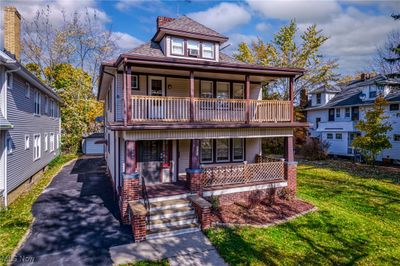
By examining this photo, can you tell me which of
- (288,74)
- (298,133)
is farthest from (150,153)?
(298,133)

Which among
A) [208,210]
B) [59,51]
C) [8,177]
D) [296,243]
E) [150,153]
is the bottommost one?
[296,243]

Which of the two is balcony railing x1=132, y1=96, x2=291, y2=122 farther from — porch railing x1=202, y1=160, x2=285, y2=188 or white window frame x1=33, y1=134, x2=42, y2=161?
white window frame x1=33, y1=134, x2=42, y2=161

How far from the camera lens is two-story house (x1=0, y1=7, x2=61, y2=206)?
10.7 meters

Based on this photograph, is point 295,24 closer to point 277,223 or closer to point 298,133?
point 298,133

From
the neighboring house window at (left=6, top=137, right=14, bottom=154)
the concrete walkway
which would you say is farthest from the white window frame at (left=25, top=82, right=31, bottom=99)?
the concrete walkway

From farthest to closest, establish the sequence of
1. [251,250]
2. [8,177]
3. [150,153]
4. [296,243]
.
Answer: [150,153]
[8,177]
[296,243]
[251,250]

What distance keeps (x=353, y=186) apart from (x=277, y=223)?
8228mm

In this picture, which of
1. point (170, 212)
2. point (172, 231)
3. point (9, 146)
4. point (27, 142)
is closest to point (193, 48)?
point (170, 212)

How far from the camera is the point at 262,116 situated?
12852 mm

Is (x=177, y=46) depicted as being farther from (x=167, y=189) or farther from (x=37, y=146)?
(x=37, y=146)

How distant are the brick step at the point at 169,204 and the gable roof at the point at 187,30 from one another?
8.54 meters

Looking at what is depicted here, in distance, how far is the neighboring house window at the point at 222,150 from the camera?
14445 millimetres

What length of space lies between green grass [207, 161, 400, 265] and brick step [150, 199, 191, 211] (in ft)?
5.46

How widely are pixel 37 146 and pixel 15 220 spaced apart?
341 inches
